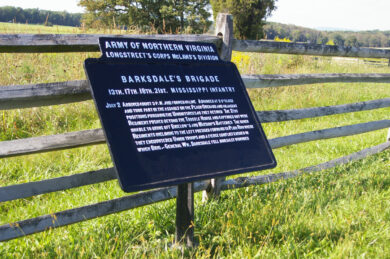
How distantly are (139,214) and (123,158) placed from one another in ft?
4.19

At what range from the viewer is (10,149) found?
2.43 meters

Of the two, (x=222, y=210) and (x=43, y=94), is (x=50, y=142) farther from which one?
(x=222, y=210)

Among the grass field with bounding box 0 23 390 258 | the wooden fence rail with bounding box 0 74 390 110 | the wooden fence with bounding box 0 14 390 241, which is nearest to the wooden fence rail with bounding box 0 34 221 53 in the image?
the wooden fence with bounding box 0 14 390 241

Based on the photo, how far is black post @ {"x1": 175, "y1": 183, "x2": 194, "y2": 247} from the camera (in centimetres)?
241

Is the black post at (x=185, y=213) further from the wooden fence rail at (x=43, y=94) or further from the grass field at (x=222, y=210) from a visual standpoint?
the wooden fence rail at (x=43, y=94)

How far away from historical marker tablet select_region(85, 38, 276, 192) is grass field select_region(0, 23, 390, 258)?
52 cm

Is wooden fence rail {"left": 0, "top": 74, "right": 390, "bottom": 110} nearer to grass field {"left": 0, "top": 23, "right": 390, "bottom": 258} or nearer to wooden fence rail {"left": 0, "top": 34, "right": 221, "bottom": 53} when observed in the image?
wooden fence rail {"left": 0, "top": 34, "right": 221, "bottom": 53}

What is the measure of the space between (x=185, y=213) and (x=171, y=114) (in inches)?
27.7

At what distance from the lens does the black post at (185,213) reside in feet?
7.92

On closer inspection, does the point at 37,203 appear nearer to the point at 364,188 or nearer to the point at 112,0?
the point at 364,188

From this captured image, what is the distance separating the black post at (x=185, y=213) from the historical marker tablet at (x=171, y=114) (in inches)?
13.7

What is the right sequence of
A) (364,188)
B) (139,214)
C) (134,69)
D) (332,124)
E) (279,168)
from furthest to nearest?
(332,124) → (279,168) → (364,188) → (139,214) → (134,69)

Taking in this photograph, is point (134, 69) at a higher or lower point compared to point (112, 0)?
lower

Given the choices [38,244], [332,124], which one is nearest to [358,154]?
[332,124]
